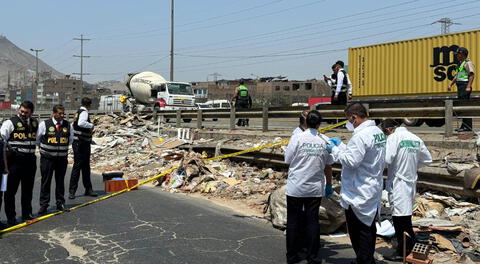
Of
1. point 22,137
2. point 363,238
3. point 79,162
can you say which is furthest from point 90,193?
point 363,238

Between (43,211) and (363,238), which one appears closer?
(363,238)

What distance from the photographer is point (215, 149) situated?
518 inches

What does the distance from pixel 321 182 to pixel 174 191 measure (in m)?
5.54

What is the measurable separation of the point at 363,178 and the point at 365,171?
7cm

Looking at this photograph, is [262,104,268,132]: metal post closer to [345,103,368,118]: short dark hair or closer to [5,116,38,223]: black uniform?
[5,116,38,223]: black uniform

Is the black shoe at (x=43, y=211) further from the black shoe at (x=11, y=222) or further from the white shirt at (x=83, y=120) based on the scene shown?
the white shirt at (x=83, y=120)

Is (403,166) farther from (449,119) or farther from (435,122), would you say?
(435,122)

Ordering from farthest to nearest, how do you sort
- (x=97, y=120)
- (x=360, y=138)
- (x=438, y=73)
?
(x=97, y=120) < (x=438, y=73) < (x=360, y=138)

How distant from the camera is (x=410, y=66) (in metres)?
19.9

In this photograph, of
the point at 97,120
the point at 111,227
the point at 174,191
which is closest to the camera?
the point at 111,227

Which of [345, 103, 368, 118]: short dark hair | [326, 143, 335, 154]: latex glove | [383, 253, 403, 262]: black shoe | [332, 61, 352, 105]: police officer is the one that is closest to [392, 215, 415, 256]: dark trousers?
[383, 253, 403, 262]: black shoe

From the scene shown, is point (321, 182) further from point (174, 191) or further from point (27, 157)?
point (174, 191)

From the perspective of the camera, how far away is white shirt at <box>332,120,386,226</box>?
4.77m

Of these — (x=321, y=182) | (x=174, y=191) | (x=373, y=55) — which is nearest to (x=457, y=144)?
(x=321, y=182)
